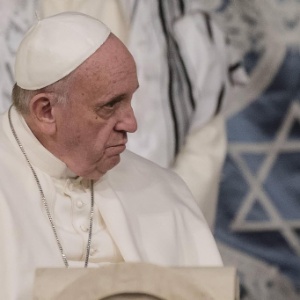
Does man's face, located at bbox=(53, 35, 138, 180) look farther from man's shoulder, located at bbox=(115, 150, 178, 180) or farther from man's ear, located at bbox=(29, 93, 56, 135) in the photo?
man's shoulder, located at bbox=(115, 150, 178, 180)

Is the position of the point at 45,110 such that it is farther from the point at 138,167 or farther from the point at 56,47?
the point at 138,167

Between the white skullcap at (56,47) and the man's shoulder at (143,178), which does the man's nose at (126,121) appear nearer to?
the white skullcap at (56,47)

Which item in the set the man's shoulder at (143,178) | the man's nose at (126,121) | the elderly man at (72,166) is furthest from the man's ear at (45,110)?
the man's shoulder at (143,178)

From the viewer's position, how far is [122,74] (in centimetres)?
486

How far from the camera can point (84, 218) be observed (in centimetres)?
509

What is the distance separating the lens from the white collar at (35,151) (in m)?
4.97

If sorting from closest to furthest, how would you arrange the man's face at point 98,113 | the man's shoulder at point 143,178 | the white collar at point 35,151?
1. the man's face at point 98,113
2. the white collar at point 35,151
3. the man's shoulder at point 143,178

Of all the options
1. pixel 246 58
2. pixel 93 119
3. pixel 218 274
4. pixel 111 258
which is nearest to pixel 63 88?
pixel 93 119

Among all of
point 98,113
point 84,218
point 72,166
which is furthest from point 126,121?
point 84,218

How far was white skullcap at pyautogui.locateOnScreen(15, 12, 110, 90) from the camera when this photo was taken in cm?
489

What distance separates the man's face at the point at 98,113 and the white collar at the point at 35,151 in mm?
26

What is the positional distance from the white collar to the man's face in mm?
26

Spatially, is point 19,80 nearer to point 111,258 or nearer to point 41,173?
point 41,173

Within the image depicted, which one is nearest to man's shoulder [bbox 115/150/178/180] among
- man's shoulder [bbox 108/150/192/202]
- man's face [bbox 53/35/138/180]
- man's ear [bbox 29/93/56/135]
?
man's shoulder [bbox 108/150/192/202]
